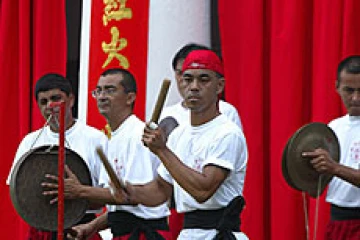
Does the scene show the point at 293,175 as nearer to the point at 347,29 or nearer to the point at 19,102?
the point at 347,29

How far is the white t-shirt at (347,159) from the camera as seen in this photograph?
4719 mm

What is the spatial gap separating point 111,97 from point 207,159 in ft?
3.15

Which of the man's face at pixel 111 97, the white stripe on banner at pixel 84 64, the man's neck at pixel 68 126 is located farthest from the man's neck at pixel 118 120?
the white stripe on banner at pixel 84 64

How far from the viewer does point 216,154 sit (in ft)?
13.6

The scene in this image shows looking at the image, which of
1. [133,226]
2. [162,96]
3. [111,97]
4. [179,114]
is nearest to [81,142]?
[111,97]

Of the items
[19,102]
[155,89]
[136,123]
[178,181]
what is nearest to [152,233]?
[136,123]

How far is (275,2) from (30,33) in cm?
192

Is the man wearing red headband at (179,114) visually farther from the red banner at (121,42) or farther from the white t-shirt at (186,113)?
the red banner at (121,42)

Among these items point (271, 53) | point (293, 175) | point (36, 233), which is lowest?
point (36, 233)

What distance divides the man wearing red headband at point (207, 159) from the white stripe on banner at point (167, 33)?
170cm

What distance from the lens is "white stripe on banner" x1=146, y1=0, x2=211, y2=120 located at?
6.08 m

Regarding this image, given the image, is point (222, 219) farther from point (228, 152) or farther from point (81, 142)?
point (81, 142)

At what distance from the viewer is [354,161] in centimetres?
470

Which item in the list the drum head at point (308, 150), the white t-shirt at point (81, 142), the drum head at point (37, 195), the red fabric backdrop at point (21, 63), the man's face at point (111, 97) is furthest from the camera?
the red fabric backdrop at point (21, 63)
